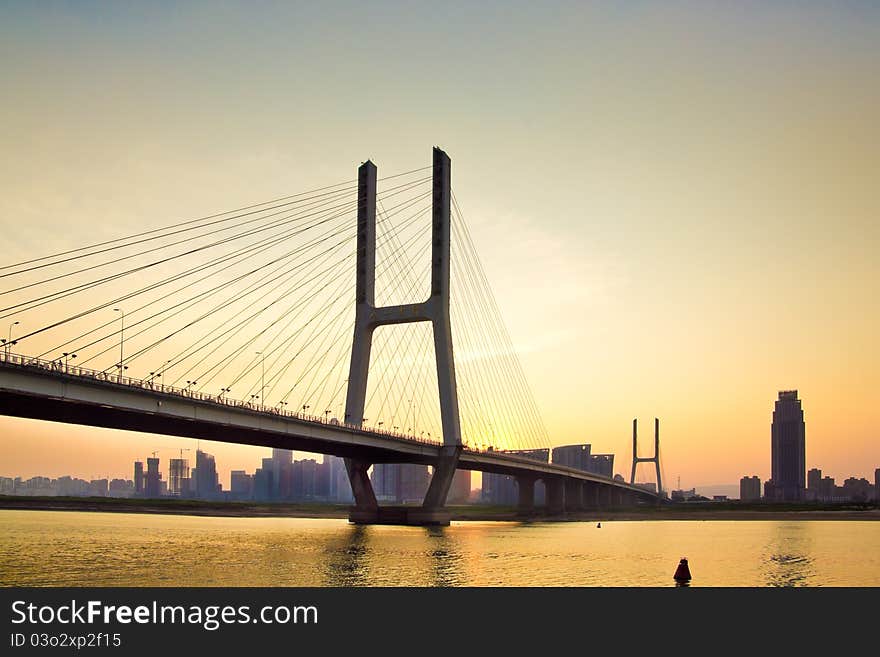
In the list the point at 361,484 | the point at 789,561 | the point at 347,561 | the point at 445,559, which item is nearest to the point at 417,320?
the point at 361,484

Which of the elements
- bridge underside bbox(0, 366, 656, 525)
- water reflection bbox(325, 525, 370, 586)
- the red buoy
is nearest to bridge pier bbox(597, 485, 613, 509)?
bridge underside bbox(0, 366, 656, 525)

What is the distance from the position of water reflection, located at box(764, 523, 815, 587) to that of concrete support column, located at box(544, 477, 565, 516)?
224 ft

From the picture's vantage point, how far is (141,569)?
4259cm

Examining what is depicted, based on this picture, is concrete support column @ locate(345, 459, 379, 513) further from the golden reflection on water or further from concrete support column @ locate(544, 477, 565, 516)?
concrete support column @ locate(544, 477, 565, 516)
